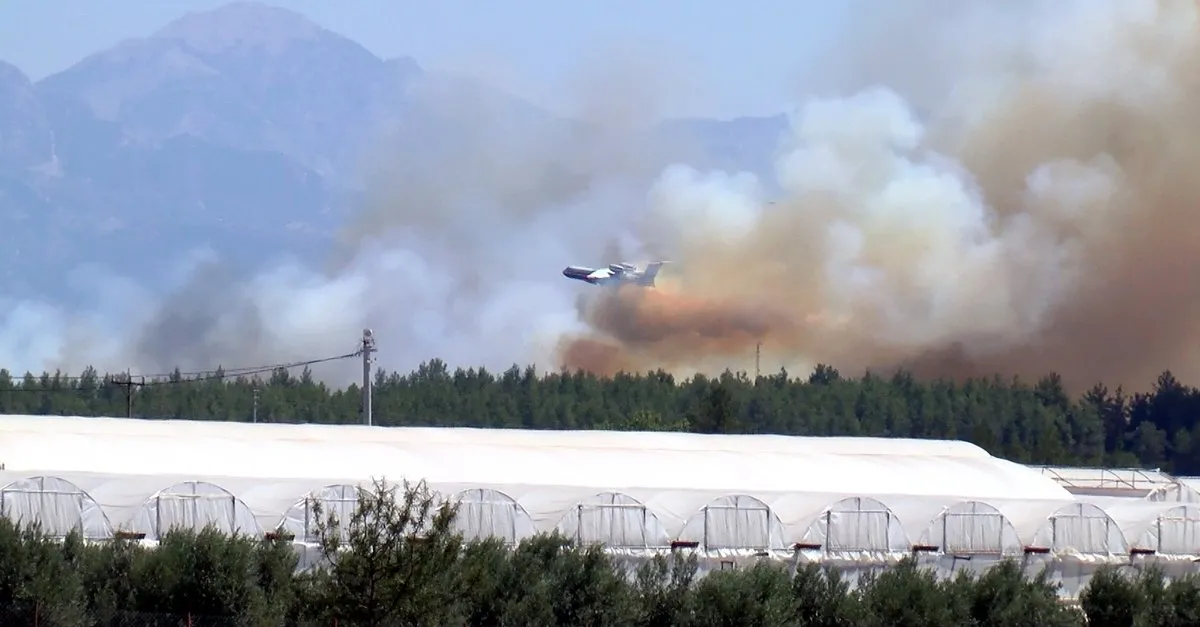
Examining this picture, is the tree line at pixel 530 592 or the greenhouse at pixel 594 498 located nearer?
the tree line at pixel 530 592

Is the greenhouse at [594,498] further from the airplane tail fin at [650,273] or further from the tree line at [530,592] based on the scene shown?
the airplane tail fin at [650,273]

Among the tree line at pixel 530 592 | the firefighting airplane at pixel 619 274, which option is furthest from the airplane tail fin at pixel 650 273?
the tree line at pixel 530 592

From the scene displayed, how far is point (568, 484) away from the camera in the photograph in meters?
63.6

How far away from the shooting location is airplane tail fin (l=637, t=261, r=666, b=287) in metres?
108

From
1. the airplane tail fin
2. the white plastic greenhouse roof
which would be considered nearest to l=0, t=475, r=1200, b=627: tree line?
the white plastic greenhouse roof

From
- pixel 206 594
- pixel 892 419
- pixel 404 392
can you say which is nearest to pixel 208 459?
pixel 206 594

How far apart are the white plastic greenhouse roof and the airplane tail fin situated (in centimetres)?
3182

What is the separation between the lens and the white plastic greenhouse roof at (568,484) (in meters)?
53.2

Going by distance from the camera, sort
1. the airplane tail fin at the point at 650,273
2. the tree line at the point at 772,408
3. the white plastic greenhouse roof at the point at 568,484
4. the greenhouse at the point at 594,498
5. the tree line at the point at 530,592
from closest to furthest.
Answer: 1. the tree line at the point at 530,592
2. the greenhouse at the point at 594,498
3. the white plastic greenhouse roof at the point at 568,484
4. the airplane tail fin at the point at 650,273
5. the tree line at the point at 772,408

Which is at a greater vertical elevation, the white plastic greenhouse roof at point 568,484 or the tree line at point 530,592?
the white plastic greenhouse roof at point 568,484

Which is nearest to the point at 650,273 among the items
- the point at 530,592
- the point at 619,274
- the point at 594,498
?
the point at 619,274

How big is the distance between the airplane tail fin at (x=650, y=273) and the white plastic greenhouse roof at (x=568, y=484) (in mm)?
31825

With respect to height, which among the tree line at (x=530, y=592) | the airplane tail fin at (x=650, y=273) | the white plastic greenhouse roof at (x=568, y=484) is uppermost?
the airplane tail fin at (x=650, y=273)

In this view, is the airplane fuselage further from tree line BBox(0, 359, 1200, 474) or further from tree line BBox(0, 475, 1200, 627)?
tree line BBox(0, 475, 1200, 627)
